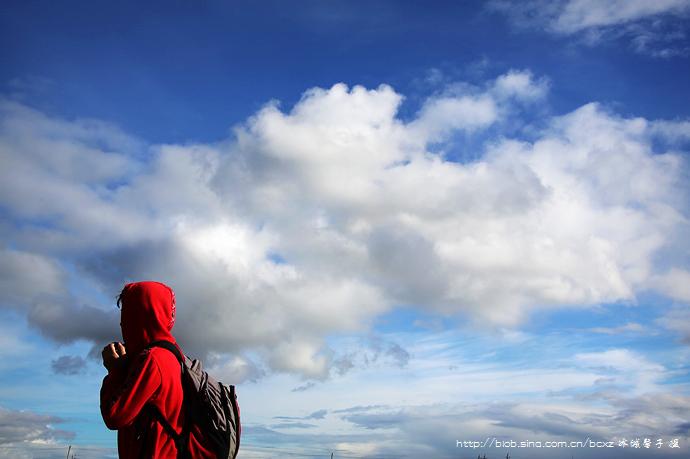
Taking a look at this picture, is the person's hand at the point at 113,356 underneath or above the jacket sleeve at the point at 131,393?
above

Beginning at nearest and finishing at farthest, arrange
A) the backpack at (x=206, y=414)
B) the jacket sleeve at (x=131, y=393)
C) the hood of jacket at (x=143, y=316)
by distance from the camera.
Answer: the jacket sleeve at (x=131, y=393)
the backpack at (x=206, y=414)
the hood of jacket at (x=143, y=316)

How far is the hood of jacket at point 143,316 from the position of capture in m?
5.91

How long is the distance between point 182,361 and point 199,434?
27.1 inches

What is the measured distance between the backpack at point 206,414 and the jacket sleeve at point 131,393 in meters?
0.23

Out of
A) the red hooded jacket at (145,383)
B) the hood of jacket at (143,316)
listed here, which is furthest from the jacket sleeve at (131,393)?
the hood of jacket at (143,316)

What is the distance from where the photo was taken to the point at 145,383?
213 inches

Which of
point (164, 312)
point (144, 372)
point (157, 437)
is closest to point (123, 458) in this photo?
point (157, 437)

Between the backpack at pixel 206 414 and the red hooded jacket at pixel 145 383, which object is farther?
the backpack at pixel 206 414

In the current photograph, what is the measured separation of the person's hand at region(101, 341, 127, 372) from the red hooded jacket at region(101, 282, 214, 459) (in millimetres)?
45

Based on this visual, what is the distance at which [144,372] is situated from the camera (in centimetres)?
543

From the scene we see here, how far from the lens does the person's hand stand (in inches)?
223

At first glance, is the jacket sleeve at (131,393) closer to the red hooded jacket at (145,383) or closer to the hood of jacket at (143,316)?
the red hooded jacket at (145,383)

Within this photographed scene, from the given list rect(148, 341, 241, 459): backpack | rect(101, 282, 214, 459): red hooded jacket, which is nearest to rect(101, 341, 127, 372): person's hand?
rect(101, 282, 214, 459): red hooded jacket

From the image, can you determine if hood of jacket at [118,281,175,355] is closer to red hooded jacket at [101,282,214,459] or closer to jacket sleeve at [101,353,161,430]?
red hooded jacket at [101,282,214,459]
